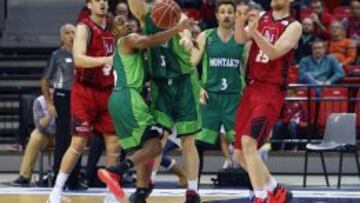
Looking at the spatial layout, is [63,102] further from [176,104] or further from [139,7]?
[139,7]

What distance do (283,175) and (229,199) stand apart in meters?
3.97

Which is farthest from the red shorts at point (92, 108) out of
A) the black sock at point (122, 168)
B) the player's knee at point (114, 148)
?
the black sock at point (122, 168)

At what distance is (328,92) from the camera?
14438 mm

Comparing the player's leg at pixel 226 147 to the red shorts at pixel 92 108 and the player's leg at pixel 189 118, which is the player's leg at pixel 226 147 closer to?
the red shorts at pixel 92 108

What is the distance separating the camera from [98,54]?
35.4 feet

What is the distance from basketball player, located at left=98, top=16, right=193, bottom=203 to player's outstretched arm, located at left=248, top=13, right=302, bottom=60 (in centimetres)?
64

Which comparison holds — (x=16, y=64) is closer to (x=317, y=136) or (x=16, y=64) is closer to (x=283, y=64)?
(x=317, y=136)

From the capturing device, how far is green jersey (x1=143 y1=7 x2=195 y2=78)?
379 inches

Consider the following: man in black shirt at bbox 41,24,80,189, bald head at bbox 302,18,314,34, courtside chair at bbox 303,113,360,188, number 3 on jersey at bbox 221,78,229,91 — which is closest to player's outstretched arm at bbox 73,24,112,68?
man in black shirt at bbox 41,24,80,189

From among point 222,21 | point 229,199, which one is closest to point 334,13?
point 222,21

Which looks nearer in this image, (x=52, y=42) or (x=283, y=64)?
(x=283, y=64)

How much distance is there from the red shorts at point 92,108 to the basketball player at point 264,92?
1.71 m

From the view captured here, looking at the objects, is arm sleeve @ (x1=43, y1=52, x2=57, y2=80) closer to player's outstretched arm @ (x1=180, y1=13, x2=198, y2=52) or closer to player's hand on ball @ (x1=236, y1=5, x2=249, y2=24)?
player's outstretched arm @ (x1=180, y1=13, x2=198, y2=52)

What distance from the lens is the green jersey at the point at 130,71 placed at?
373 inches
